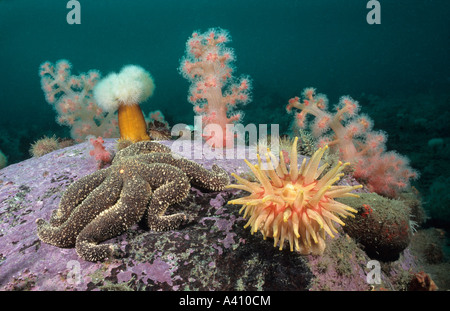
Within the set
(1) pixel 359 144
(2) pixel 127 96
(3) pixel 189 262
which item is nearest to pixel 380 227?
(3) pixel 189 262

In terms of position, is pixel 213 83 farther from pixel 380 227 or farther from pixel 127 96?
pixel 380 227

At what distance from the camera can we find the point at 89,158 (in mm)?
4402

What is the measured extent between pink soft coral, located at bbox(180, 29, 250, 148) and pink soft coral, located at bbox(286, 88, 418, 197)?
4.83 feet

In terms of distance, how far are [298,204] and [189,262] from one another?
3.92ft

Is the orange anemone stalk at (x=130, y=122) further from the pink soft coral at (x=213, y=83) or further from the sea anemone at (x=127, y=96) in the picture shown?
the pink soft coral at (x=213, y=83)

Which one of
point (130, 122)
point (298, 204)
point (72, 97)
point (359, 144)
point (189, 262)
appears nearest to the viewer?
point (298, 204)

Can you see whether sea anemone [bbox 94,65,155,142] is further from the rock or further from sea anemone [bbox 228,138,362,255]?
the rock

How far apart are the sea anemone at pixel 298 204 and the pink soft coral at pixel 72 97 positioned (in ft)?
20.3

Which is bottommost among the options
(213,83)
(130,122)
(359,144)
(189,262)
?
(189,262)

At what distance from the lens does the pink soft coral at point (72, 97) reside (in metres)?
6.16

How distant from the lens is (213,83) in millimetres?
4898

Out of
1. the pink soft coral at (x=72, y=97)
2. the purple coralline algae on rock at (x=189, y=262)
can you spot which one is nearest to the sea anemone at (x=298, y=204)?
the purple coralline algae on rock at (x=189, y=262)

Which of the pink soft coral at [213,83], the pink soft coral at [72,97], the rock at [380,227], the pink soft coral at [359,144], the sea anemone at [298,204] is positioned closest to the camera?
the sea anemone at [298,204]
